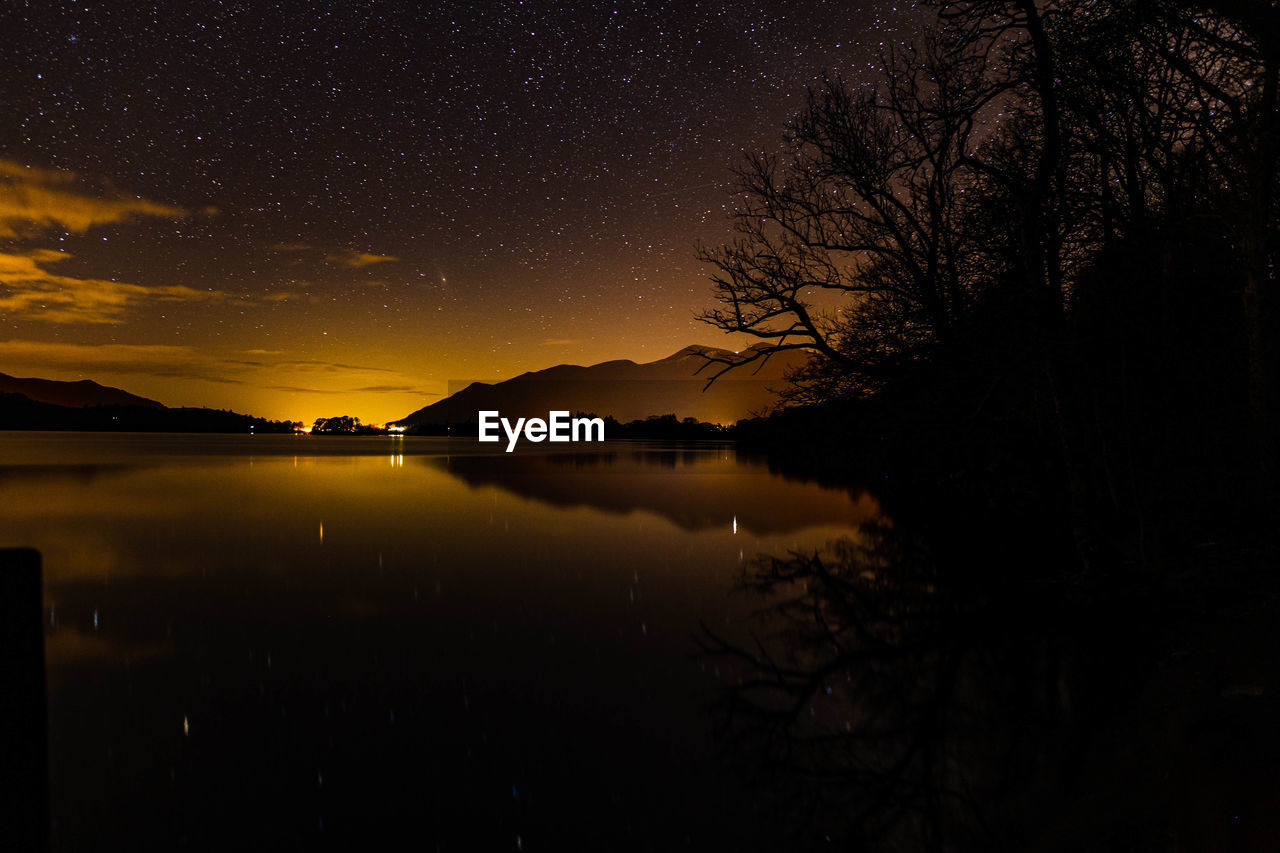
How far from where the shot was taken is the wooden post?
1.76 metres

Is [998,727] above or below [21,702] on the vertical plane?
below

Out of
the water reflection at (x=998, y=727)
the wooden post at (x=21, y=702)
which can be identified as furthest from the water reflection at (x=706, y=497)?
the wooden post at (x=21, y=702)

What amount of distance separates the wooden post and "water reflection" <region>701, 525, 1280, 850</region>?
3.33m

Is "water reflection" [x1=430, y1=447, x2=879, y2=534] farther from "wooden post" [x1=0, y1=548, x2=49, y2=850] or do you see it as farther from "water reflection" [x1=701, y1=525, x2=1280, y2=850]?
"wooden post" [x1=0, y1=548, x2=49, y2=850]

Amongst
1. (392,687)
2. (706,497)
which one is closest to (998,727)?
(392,687)

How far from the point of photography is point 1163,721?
4.22m

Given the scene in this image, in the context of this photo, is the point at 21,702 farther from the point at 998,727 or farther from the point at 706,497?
the point at 706,497

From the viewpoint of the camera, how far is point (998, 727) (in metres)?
4.65

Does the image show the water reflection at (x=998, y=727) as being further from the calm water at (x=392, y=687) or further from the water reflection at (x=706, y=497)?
the water reflection at (x=706, y=497)

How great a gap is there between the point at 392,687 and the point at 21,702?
4177mm

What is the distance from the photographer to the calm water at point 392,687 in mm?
3713

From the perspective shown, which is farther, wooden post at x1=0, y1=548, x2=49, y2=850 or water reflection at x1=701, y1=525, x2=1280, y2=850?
water reflection at x1=701, y1=525, x2=1280, y2=850

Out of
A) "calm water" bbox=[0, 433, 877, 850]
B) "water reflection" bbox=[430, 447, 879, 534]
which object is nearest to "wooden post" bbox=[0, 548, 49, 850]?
"calm water" bbox=[0, 433, 877, 850]

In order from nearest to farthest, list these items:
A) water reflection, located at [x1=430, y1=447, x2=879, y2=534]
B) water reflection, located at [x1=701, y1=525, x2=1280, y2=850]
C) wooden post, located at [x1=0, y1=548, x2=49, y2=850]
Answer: wooden post, located at [x1=0, y1=548, x2=49, y2=850] < water reflection, located at [x1=701, y1=525, x2=1280, y2=850] < water reflection, located at [x1=430, y1=447, x2=879, y2=534]
